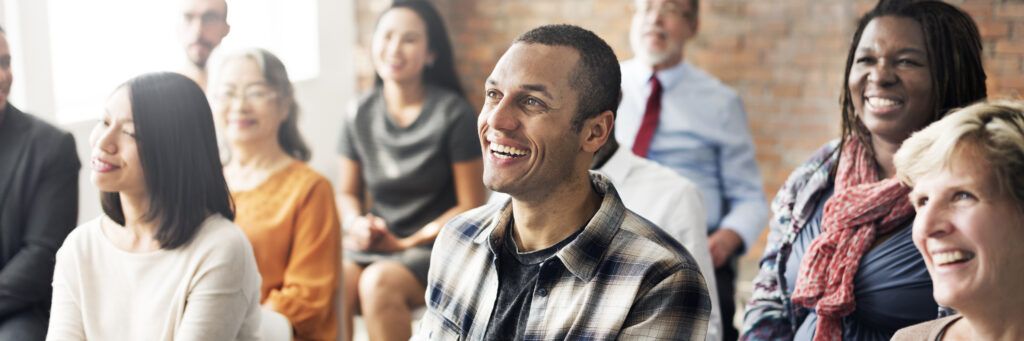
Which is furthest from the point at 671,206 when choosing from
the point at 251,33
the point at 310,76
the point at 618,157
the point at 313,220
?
the point at 310,76

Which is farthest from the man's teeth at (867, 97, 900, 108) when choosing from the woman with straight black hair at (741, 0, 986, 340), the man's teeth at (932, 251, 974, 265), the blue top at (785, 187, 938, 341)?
the man's teeth at (932, 251, 974, 265)

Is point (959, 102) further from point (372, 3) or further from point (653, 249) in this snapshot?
point (372, 3)

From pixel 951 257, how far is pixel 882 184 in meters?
0.56

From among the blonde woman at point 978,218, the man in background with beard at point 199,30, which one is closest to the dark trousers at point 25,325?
the man in background with beard at point 199,30

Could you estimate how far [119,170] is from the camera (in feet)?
6.04

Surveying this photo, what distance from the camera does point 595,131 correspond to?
1766 millimetres

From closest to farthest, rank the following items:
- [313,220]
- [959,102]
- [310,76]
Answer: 1. [959,102]
2. [313,220]
3. [310,76]

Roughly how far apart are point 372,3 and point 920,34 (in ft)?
11.8

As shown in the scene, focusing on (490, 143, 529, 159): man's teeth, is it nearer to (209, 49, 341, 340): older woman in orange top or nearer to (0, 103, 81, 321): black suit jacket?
(0, 103, 81, 321): black suit jacket

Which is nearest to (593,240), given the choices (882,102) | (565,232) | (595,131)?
(565,232)

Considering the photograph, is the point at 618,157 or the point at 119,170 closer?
the point at 119,170

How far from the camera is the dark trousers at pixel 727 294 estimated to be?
10.0 ft

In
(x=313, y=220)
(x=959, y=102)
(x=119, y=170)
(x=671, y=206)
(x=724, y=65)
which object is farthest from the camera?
(x=724, y=65)

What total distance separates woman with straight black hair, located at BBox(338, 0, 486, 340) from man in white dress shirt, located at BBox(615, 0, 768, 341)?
532 mm
